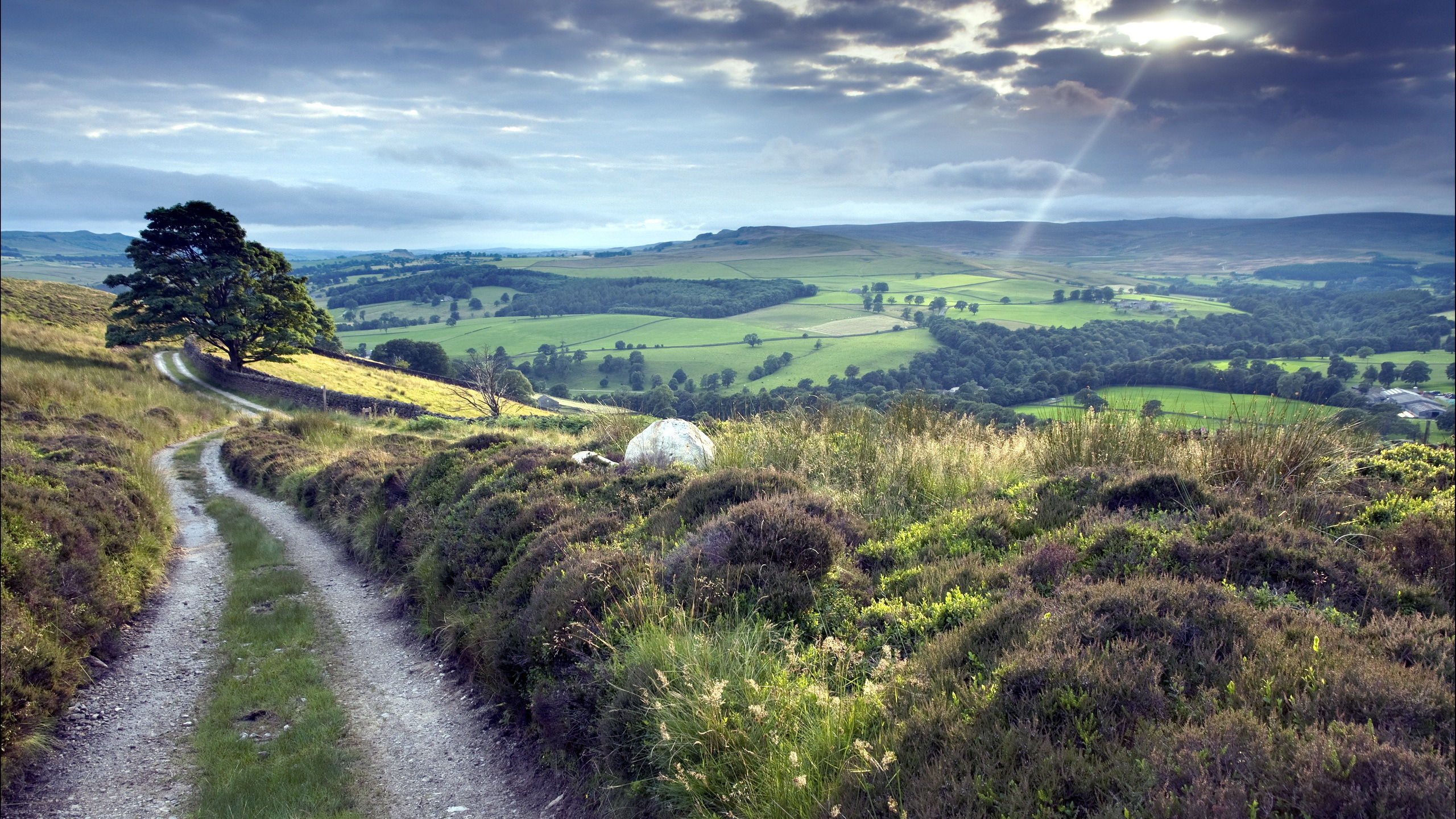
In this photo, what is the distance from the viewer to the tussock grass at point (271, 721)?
5555mm

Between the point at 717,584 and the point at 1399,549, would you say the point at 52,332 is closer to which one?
the point at 717,584

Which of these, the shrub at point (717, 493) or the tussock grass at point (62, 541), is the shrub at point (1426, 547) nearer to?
the shrub at point (717, 493)

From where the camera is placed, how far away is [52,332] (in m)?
40.9

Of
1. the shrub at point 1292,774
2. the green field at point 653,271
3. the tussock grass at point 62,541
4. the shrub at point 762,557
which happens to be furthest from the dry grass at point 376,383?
the green field at point 653,271

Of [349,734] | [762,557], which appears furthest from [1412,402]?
[349,734]

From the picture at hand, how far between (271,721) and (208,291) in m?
42.6

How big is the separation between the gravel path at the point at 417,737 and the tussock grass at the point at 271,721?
25cm

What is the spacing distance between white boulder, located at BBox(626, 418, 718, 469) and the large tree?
3890 centimetres

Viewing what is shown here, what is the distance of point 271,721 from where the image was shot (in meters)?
6.84

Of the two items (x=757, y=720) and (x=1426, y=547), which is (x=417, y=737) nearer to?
(x=757, y=720)

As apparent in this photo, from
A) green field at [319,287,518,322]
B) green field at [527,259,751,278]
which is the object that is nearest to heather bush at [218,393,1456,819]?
green field at [319,287,518,322]

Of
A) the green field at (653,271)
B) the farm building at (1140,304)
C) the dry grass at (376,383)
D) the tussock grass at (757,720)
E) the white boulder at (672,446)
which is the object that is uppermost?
the green field at (653,271)

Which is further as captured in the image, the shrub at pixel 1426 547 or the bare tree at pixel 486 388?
the bare tree at pixel 486 388

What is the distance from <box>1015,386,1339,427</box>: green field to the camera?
767 centimetres
